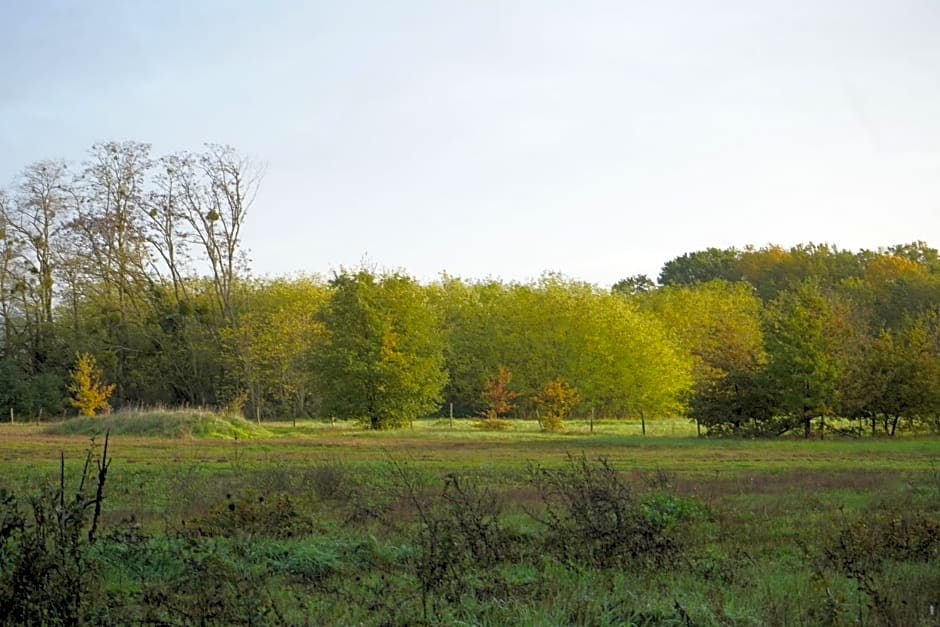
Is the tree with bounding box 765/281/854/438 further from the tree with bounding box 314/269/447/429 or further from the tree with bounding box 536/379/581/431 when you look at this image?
the tree with bounding box 314/269/447/429

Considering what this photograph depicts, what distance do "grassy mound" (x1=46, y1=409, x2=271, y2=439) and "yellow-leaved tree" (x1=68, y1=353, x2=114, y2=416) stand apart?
9835 millimetres

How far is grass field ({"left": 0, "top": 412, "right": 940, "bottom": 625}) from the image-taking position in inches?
288

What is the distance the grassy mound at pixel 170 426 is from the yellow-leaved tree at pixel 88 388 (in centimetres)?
983

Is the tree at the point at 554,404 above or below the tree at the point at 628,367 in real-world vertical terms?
below

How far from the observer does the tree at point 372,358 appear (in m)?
52.4

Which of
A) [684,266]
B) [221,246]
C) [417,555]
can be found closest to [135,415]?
[221,246]

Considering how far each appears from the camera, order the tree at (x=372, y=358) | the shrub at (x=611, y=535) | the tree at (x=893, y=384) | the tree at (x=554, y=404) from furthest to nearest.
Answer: the tree at (x=554, y=404) → the tree at (x=372, y=358) → the tree at (x=893, y=384) → the shrub at (x=611, y=535)

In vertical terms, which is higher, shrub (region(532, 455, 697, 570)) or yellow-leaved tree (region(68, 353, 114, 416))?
yellow-leaved tree (region(68, 353, 114, 416))

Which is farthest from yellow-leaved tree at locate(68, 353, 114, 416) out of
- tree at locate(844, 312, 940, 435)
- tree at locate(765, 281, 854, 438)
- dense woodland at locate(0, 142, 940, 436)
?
tree at locate(844, 312, 940, 435)

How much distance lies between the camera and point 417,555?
32.1 feet

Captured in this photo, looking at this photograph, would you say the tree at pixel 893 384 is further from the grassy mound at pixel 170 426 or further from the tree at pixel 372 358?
the grassy mound at pixel 170 426

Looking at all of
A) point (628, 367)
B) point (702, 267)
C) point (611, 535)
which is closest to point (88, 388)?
point (628, 367)

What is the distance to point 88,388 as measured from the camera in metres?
57.4

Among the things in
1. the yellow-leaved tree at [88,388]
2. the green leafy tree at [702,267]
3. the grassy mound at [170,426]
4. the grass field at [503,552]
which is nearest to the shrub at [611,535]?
the grass field at [503,552]
